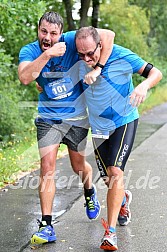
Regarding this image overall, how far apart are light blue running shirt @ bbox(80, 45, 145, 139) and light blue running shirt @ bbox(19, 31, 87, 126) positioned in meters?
0.14

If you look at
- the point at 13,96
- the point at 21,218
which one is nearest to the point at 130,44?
the point at 13,96

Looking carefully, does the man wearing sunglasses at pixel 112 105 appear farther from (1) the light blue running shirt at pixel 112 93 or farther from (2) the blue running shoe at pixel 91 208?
(2) the blue running shoe at pixel 91 208

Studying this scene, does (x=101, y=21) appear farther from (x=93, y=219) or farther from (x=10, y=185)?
(x=93, y=219)

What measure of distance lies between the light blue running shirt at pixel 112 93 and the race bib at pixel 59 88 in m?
A: 0.15

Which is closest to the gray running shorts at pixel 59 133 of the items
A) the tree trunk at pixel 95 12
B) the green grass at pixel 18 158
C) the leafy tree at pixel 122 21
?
the green grass at pixel 18 158

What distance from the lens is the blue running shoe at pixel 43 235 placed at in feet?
16.9

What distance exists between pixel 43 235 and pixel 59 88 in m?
1.39

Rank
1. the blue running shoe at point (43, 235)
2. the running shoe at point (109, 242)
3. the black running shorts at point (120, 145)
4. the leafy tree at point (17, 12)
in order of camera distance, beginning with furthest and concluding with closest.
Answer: the leafy tree at point (17, 12) → the black running shorts at point (120, 145) → the blue running shoe at point (43, 235) → the running shoe at point (109, 242)

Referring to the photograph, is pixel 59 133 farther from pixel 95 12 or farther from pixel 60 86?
pixel 95 12

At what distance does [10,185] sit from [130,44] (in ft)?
56.8

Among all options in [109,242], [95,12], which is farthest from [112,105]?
[95,12]

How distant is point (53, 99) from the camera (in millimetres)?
5363

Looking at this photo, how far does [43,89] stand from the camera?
5.43m

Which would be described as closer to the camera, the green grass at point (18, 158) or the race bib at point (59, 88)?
the race bib at point (59, 88)
